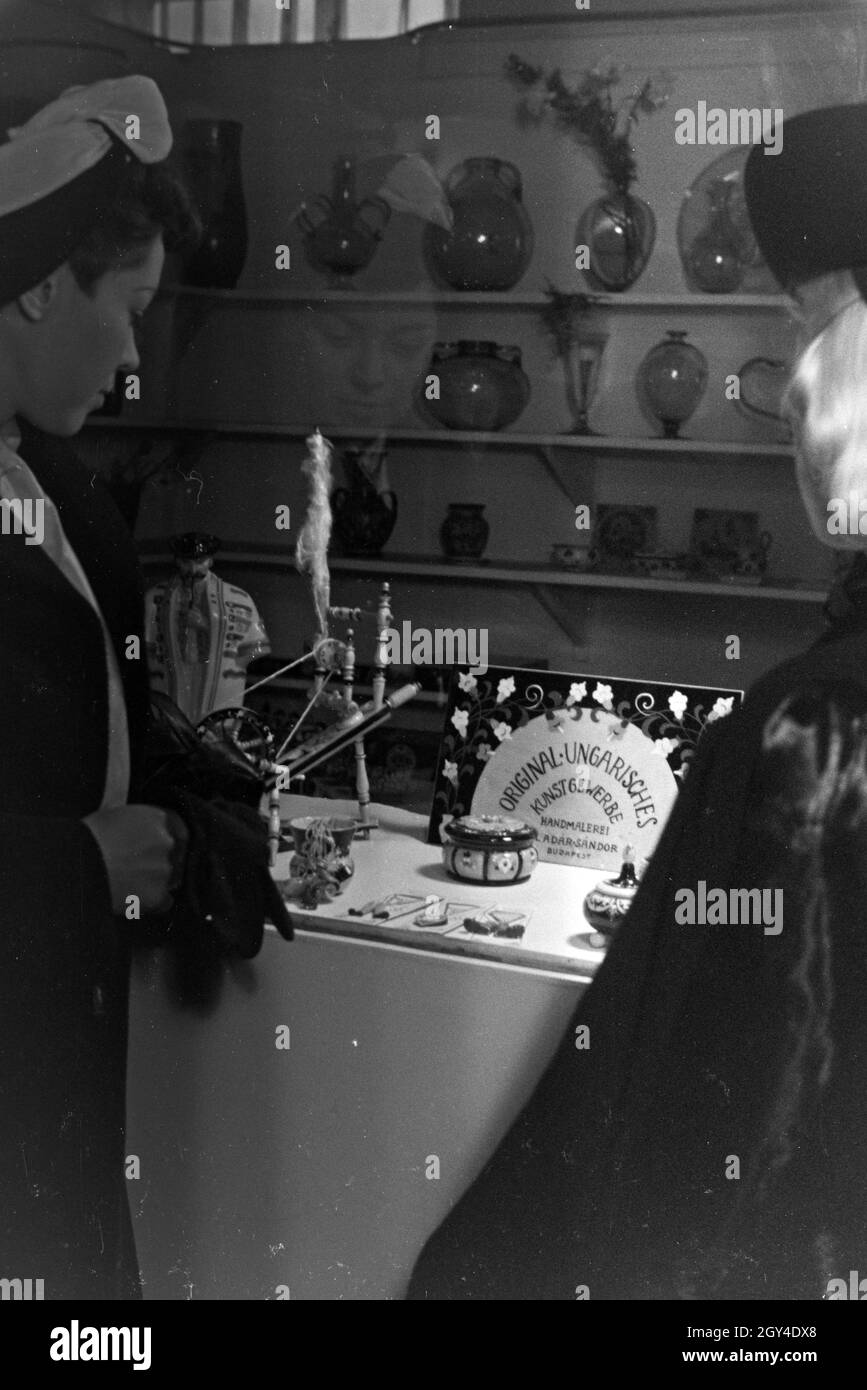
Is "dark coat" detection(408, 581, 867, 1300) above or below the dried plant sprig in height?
below

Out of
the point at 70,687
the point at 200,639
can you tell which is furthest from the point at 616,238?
the point at 70,687

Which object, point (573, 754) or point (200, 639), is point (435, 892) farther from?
point (200, 639)

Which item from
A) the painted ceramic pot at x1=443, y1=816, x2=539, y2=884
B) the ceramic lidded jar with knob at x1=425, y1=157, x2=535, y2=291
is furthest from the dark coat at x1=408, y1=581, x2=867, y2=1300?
the ceramic lidded jar with knob at x1=425, y1=157, x2=535, y2=291

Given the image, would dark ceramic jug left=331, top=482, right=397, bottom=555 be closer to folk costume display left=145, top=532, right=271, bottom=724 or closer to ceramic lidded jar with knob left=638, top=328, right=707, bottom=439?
folk costume display left=145, top=532, right=271, bottom=724

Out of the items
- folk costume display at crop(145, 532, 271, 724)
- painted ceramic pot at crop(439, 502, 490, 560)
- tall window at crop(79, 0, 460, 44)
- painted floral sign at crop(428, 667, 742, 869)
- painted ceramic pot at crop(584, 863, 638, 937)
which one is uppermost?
tall window at crop(79, 0, 460, 44)

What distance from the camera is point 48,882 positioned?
1.34 metres

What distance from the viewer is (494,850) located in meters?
1.31

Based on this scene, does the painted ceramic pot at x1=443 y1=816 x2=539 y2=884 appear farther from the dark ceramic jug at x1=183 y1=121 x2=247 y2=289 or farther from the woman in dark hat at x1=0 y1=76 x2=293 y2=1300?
the dark ceramic jug at x1=183 y1=121 x2=247 y2=289

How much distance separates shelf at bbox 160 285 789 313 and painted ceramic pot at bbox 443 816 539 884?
1.69 ft

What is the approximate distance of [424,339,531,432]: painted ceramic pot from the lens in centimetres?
128

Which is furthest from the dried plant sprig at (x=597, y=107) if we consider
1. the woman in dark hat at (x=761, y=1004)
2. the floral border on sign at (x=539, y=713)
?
the floral border on sign at (x=539, y=713)

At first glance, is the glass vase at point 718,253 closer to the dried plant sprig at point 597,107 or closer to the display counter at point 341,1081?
the dried plant sprig at point 597,107

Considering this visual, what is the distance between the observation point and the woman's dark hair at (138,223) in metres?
1.29

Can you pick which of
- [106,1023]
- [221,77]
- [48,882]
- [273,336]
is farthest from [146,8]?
[106,1023]
